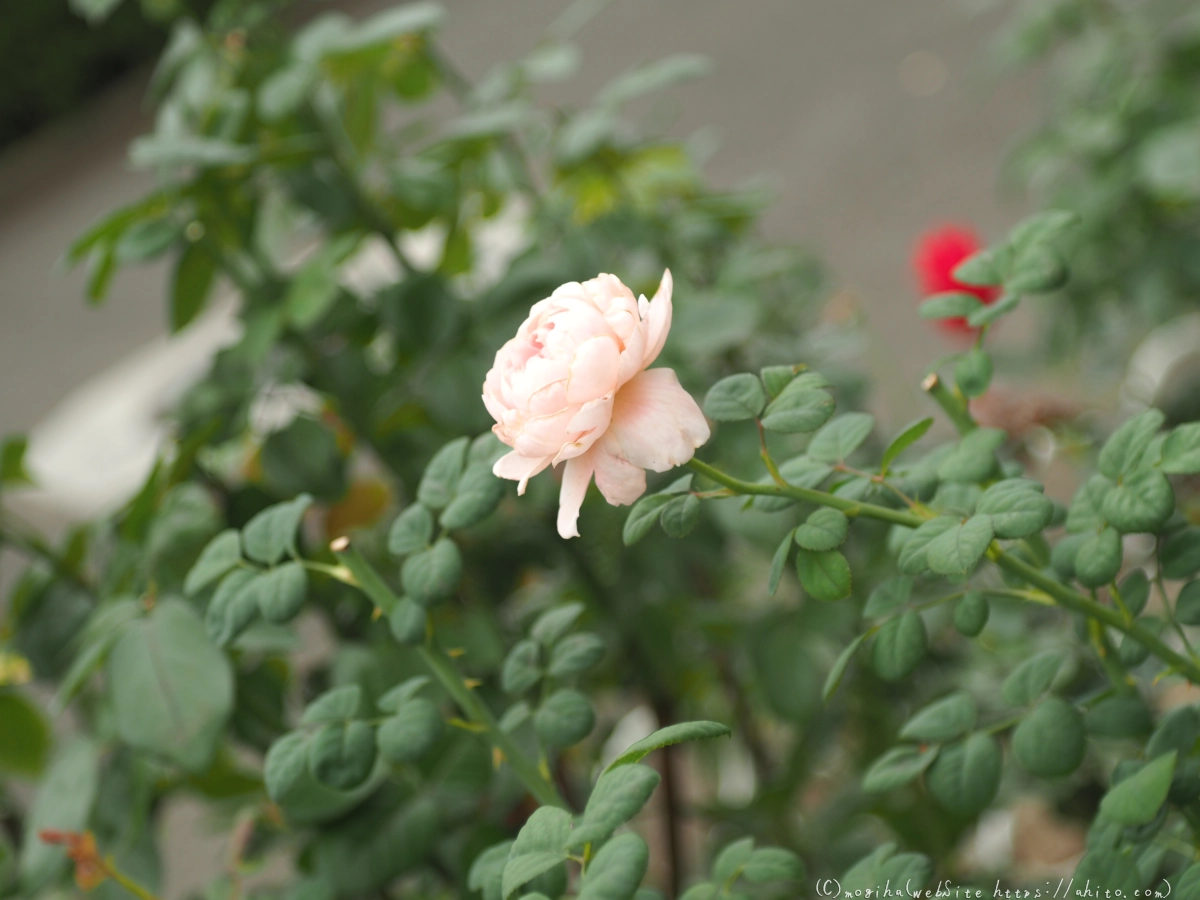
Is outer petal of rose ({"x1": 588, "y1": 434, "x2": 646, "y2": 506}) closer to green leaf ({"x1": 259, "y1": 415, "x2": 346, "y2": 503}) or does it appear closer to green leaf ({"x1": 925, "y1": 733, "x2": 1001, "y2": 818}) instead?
green leaf ({"x1": 925, "y1": 733, "x2": 1001, "y2": 818})

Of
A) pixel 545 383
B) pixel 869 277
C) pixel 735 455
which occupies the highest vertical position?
pixel 545 383

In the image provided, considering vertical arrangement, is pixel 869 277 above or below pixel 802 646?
below

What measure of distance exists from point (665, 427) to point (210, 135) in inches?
20.3

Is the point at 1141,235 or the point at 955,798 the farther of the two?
the point at 1141,235

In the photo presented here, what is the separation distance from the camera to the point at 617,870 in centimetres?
37

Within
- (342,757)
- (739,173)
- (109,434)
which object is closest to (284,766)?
(342,757)

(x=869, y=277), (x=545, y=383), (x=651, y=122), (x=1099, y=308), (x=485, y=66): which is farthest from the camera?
(x=485, y=66)

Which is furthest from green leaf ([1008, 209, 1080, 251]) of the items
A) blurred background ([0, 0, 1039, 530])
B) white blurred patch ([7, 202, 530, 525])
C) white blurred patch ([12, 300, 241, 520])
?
white blurred patch ([12, 300, 241, 520])

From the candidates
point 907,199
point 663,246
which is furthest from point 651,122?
point 907,199

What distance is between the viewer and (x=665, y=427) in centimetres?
41

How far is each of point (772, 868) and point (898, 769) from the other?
0.09 metres

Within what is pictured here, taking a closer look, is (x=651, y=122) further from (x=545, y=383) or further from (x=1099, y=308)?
(x=545, y=383)

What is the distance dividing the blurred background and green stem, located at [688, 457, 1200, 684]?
931mm

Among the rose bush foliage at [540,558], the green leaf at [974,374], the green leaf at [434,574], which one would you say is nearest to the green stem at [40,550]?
the rose bush foliage at [540,558]
